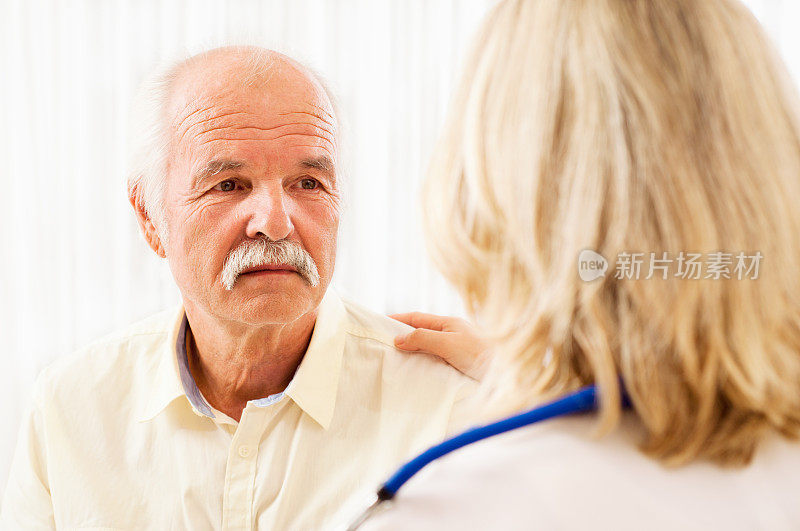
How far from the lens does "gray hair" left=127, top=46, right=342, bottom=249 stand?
4.52 feet

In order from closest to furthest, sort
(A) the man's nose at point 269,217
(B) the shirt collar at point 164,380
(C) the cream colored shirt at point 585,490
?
(C) the cream colored shirt at point 585,490 < (A) the man's nose at point 269,217 < (B) the shirt collar at point 164,380

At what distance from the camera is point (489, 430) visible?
708 millimetres

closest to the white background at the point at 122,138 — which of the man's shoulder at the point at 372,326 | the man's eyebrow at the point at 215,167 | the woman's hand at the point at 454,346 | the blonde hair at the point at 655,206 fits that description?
the man's shoulder at the point at 372,326

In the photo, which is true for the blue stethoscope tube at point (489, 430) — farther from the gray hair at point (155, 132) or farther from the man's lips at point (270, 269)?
the gray hair at point (155, 132)

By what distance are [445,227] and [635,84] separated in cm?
22

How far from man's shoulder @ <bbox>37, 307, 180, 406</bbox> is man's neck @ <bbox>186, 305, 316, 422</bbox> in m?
0.11

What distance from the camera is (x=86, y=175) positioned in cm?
230

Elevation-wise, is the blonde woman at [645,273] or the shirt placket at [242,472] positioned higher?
the blonde woman at [645,273]

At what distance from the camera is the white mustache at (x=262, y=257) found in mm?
1278

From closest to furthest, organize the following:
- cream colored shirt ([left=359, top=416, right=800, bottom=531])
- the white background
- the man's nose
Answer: cream colored shirt ([left=359, top=416, right=800, bottom=531])
the man's nose
the white background

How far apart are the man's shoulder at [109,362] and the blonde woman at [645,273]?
0.92 metres

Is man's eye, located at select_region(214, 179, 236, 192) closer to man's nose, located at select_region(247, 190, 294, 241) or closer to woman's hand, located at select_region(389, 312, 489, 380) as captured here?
man's nose, located at select_region(247, 190, 294, 241)

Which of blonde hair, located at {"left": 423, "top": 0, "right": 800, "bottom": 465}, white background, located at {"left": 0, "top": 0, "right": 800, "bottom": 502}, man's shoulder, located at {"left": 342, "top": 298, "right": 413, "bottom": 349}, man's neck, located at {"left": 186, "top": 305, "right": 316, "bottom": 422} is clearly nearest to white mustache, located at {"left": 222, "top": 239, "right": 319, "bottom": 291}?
man's neck, located at {"left": 186, "top": 305, "right": 316, "bottom": 422}

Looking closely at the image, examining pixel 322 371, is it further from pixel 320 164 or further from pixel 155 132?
pixel 155 132
